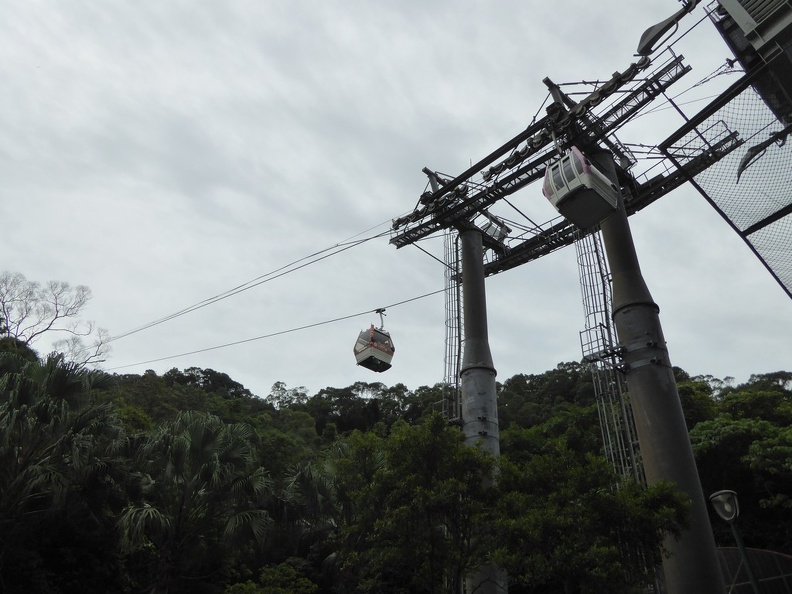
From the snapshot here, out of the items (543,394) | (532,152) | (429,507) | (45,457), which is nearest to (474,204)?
(532,152)

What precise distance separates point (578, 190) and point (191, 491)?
12193mm

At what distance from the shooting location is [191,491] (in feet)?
51.1

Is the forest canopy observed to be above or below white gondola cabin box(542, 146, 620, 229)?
below

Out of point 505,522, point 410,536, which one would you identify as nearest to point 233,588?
point 410,536

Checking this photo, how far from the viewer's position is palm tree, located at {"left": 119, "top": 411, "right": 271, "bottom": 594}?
15.4 meters

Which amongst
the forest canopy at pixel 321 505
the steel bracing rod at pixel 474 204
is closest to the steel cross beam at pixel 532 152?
the steel bracing rod at pixel 474 204

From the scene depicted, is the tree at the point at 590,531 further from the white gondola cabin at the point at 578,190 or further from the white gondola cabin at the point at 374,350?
the white gondola cabin at the point at 374,350

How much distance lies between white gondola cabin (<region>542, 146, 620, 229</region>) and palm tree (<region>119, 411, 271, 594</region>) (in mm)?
10979

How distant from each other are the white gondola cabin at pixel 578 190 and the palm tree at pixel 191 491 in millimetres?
10979

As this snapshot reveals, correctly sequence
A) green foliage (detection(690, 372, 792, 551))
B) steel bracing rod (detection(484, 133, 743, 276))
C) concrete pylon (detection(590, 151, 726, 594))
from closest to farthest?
1. steel bracing rod (detection(484, 133, 743, 276))
2. concrete pylon (detection(590, 151, 726, 594))
3. green foliage (detection(690, 372, 792, 551))

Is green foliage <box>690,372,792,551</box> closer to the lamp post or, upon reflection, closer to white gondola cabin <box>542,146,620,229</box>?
the lamp post

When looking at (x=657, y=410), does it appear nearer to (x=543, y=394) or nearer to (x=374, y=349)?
(x=374, y=349)

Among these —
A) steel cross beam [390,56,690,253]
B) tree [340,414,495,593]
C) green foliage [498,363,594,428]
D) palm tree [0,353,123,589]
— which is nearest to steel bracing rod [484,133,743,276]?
steel cross beam [390,56,690,253]

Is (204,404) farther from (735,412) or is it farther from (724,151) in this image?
(724,151)
